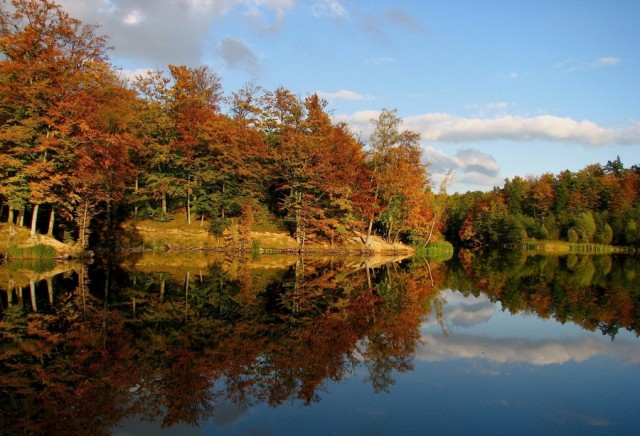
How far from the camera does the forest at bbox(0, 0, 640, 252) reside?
99.8 feet

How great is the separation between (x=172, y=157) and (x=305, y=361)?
124ft

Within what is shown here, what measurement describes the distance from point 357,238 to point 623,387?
4042 centimetres

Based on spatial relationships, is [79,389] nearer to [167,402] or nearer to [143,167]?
[167,402]

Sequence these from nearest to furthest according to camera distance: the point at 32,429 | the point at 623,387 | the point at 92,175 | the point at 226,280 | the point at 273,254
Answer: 1. the point at 32,429
2. the point at 623,387
3. the point at 226,280
4. the point at 92,175
5. the point at 273,254

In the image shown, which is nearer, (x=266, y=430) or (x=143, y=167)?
(x=266, y=430)

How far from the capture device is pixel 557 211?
9012 cm

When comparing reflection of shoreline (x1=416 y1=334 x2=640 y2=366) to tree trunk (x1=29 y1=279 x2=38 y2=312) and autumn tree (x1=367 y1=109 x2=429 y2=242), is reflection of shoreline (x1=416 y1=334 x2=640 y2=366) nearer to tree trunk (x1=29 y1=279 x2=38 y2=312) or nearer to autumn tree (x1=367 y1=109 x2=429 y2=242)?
tree trunk (x1=29 y1=279 x2=38 y2=312)

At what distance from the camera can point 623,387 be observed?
31.5ft

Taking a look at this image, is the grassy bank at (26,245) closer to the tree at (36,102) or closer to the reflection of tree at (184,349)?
the tree at (36,102)

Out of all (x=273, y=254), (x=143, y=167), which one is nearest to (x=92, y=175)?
(x=143, y=167)

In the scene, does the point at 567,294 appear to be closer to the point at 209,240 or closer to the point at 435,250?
the point at 209,240

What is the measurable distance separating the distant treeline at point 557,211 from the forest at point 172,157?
32.6 m

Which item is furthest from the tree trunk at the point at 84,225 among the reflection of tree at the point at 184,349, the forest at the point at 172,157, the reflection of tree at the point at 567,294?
the reflection of tree at the point at 567,294

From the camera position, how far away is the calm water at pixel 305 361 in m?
7.44
